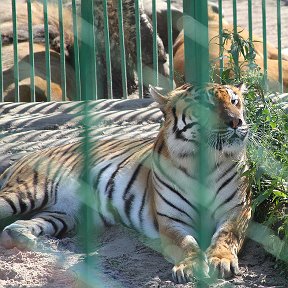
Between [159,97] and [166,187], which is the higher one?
[159,97]

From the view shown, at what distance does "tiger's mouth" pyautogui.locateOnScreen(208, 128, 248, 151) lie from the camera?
153 inches

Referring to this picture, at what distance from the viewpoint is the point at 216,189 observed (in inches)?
163

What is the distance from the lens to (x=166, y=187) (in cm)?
425

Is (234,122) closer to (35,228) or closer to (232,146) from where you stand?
(232,146)

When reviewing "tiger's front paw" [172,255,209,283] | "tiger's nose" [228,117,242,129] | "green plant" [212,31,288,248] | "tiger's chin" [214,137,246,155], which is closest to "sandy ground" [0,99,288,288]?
"tiger's front paw" [172,255,209,283]

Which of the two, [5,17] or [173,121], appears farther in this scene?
[5,17]

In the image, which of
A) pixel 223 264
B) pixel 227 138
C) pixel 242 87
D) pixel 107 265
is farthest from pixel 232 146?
pixel 107 265

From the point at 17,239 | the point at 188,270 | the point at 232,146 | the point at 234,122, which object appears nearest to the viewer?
the point at 188,270

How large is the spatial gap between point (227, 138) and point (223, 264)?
572 mm

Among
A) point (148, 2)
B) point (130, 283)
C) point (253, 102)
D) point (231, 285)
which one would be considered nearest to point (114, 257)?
point (130, 283)

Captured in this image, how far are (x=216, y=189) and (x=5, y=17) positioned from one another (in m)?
5.28

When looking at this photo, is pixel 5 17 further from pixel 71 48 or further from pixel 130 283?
pixel 130 283

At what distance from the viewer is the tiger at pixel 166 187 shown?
3900 millimetres

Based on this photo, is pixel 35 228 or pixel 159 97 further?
pixel 35 228
